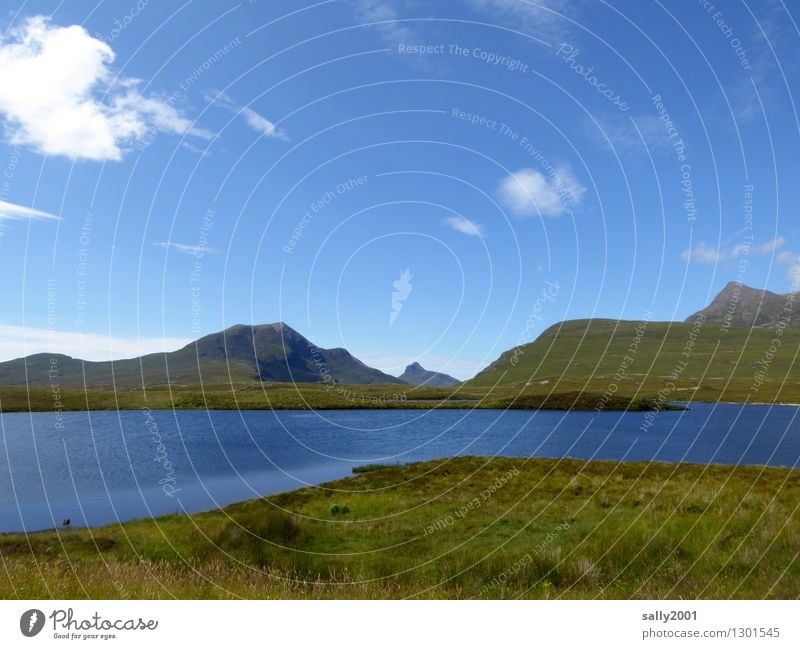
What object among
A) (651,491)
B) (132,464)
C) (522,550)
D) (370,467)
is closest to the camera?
(522,550)

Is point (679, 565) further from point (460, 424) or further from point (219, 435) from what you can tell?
point (460, 424)

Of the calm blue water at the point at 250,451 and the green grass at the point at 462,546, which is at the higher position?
the green grass at the point at 462,546

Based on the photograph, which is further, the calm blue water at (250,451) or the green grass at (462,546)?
the calm blue water at (250,451)

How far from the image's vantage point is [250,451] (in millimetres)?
62125

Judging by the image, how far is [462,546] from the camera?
16188 millimetres

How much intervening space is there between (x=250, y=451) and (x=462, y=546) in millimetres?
51689

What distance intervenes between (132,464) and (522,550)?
173 feet

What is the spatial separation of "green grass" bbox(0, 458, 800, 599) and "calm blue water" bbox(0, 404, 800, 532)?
37.0ft

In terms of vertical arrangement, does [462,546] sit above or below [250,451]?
above

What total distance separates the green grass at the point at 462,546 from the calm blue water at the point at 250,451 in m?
11.3

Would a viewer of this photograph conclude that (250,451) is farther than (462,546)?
Yes

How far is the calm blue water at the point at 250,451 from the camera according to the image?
3669cm
